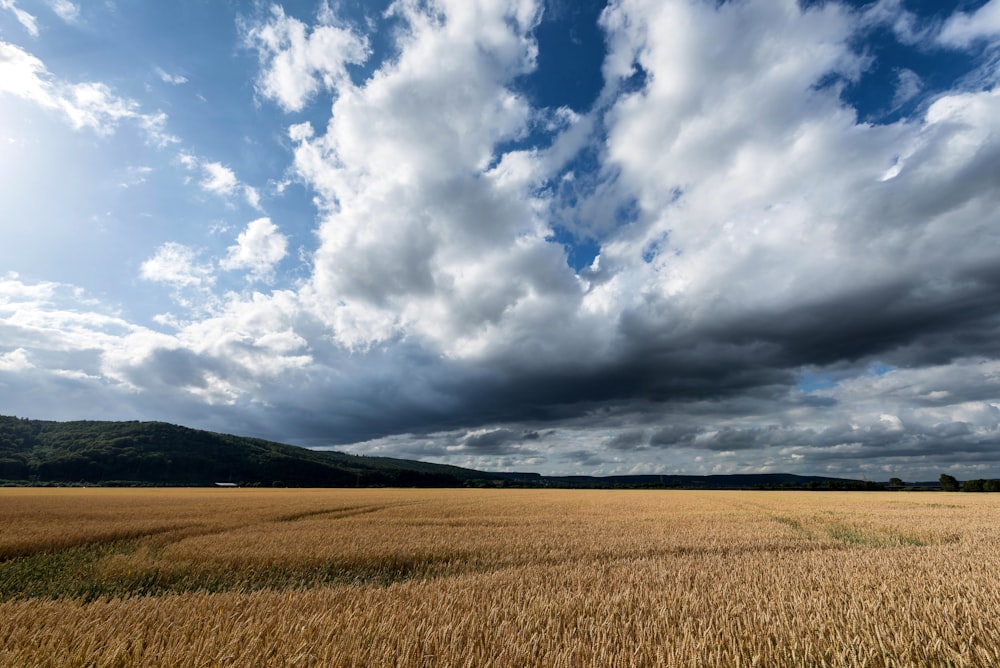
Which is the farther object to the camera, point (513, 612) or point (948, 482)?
point (948, 482)

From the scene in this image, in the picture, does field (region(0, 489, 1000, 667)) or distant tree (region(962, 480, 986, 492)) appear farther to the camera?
distant tree (region(962, 480, 986, 492))

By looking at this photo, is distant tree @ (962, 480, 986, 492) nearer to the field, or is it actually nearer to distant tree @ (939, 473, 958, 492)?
distant tree @ (939, 473, 958, 492)

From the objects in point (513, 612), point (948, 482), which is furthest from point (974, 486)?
point (513, 612)

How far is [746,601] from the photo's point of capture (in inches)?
309

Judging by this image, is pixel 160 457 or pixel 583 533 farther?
pixel 160 457

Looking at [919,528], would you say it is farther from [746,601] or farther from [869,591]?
[746,601]

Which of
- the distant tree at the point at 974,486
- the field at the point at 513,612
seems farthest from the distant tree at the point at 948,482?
the field at the point at 513,612

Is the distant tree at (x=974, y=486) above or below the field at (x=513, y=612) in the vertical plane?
above

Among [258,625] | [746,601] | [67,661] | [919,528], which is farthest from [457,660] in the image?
[919,528]

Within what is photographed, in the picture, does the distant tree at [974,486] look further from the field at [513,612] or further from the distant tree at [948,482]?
the field at [513,612]

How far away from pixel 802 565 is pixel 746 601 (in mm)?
5608

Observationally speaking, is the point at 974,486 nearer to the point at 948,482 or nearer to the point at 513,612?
the point at 948,482

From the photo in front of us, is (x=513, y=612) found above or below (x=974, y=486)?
below

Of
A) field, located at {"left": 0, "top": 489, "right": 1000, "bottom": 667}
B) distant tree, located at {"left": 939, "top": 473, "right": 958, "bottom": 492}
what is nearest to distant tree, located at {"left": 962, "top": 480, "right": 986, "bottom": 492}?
distant tree, located at {"left": 939, "top": 473, "right": 958, "bottom": 492}
